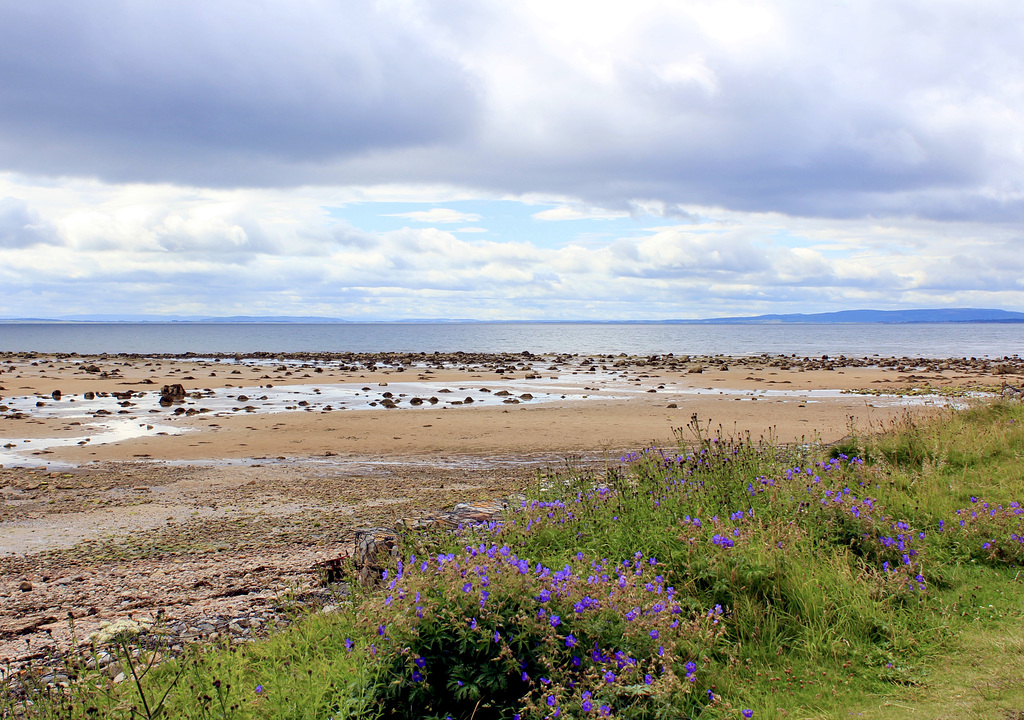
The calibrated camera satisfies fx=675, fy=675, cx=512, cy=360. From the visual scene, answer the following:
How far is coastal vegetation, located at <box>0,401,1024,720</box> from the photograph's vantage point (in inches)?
150

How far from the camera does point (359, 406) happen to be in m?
24.5

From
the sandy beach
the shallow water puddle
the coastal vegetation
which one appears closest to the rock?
the sandy beach

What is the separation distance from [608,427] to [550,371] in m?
26.8

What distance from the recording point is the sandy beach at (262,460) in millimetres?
6758

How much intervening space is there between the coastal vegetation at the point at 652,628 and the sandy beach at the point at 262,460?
4.52ft

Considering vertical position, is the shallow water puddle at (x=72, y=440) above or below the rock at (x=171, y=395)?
below

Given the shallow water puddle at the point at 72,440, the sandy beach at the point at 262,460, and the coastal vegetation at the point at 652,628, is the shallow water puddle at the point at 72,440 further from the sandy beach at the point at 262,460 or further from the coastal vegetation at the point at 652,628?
the coastal vegetation at the point at 652,628

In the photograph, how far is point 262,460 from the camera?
1443 cm

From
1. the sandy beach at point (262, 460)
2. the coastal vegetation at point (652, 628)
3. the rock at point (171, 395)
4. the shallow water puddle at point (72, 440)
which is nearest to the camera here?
the coastal vegetation at point (652, 628)

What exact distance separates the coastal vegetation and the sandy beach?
4.52 ft

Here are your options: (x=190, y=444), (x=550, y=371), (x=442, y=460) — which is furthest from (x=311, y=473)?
(x=550, y=371)

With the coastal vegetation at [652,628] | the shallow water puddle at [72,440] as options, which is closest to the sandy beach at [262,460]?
the shallow water puddle at [72,440]

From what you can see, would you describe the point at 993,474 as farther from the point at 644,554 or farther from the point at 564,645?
the point at 564,645

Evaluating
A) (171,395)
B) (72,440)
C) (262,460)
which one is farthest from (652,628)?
(171,395)
